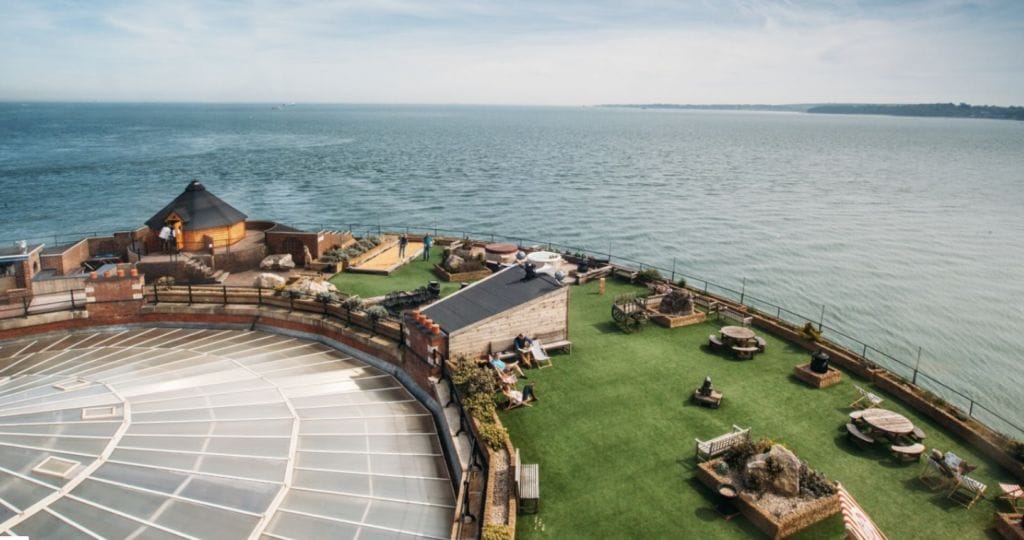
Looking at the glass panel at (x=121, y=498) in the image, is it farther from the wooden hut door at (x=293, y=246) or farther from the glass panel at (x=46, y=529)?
the wooden hut door at (x=293, y=246)

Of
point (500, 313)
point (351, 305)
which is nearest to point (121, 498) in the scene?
point (351, 305)

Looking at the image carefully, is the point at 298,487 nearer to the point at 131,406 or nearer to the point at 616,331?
the point at 131,406

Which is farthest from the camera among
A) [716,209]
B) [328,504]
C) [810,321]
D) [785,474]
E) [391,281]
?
[716,209]

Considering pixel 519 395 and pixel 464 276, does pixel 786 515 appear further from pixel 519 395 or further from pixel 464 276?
pixel 464 276

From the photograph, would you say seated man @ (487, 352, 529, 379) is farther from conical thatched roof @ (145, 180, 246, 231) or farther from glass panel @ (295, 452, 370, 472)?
conical thatched roof @ (145, 180, 246, 231)

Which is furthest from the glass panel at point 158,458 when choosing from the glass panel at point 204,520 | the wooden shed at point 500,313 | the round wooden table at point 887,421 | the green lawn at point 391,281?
the round wooden table at point 887,421

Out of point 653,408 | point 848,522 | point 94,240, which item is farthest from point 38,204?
point 848,522
